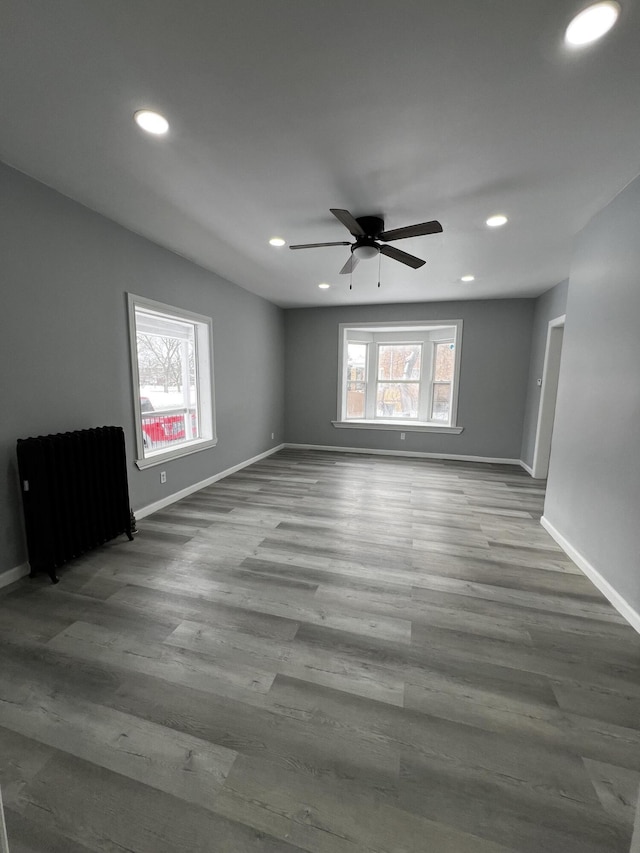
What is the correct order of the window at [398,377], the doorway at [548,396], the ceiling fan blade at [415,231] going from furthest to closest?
the window at [398,377] < the doorway at [548,396] < the ceiling fan blade at [415,231]

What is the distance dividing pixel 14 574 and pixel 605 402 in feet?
13.6

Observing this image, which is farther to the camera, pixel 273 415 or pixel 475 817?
pixel 273 415

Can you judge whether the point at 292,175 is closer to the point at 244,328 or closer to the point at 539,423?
the point at 244,328

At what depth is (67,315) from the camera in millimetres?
2549

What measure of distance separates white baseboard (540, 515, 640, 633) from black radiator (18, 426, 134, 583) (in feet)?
11.5

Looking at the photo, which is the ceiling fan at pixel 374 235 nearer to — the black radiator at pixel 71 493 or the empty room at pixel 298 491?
the empty room at pixel 298 491

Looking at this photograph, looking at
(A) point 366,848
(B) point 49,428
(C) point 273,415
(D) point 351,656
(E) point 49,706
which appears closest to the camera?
(A) point 366,848

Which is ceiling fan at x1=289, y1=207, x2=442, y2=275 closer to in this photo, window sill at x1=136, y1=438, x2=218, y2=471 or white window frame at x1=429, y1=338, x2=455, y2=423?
window sill at x1=136, y1=438, x2=218, y2=471

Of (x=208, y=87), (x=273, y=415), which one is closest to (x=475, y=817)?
(x=208, y=87)

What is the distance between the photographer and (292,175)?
219 centimetres

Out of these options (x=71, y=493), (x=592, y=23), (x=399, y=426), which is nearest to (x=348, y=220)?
(x=592, y=23)

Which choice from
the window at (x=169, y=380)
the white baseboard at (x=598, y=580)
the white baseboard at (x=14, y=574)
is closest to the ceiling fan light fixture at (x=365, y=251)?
the window at (x=169, y=380)

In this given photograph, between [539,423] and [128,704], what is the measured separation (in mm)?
5322

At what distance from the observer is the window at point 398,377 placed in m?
6.18
